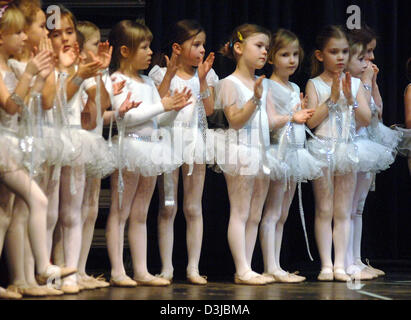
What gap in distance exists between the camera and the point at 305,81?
539cm

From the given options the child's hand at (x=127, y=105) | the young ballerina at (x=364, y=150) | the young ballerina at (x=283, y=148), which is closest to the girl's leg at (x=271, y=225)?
the young ballerina at (x=283, y=148)

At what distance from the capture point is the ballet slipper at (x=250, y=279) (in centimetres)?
434

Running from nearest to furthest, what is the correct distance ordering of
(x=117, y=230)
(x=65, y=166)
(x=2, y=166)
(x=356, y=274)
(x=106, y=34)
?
1. (x=2, y=166)
2. (x=65, y=166)
3. (x=117, y=230)
4. (x=356, y=274)
5. (x=106, y=34)

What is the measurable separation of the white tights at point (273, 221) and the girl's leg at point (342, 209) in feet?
0.88

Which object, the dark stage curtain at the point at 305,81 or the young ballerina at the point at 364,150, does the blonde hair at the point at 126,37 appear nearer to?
the dark stage curtain at the point at 305,81

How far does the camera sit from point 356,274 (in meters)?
4.70

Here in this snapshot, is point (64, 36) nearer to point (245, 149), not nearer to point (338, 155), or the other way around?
point (245, 149)

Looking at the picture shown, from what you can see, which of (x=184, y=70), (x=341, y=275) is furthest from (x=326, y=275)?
(x=184, y=70)

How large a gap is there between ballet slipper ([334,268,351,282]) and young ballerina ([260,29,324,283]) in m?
0.20

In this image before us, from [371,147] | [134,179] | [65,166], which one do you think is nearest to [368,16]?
[371,147]

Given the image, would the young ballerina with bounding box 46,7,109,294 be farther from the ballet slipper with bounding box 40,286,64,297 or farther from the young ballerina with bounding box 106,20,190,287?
the young ballerina with bounding box 106,20,190,287

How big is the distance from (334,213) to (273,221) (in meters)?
0.37
